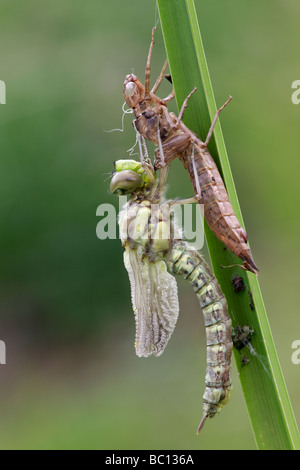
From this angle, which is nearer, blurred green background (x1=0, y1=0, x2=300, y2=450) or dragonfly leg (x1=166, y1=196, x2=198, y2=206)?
dragonfly leg (x1=166, y1=196, x2=198, y2=206)

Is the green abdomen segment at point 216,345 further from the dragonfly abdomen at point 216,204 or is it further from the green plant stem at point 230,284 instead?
the dragonfly abdomen at point 216,204

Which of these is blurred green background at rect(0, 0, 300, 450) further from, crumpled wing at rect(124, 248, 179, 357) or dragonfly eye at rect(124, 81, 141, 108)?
crumpled wing at rect(124, 248, 179, 357)

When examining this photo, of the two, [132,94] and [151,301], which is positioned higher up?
→ [132,94]

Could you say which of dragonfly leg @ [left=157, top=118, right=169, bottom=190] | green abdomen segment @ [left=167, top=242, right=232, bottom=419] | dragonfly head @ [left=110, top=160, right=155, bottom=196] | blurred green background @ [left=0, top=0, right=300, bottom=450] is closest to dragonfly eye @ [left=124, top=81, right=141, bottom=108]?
dragonfly leg @ [left=157, top=118, right=169, bottom=190]

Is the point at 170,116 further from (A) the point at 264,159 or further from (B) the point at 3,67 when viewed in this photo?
(B) the point at 3,67

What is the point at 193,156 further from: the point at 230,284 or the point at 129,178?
the point at 230,284

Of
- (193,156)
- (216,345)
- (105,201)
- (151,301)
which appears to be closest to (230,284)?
(216,345)

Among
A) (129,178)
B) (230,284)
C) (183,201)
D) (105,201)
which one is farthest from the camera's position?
(105,201)
